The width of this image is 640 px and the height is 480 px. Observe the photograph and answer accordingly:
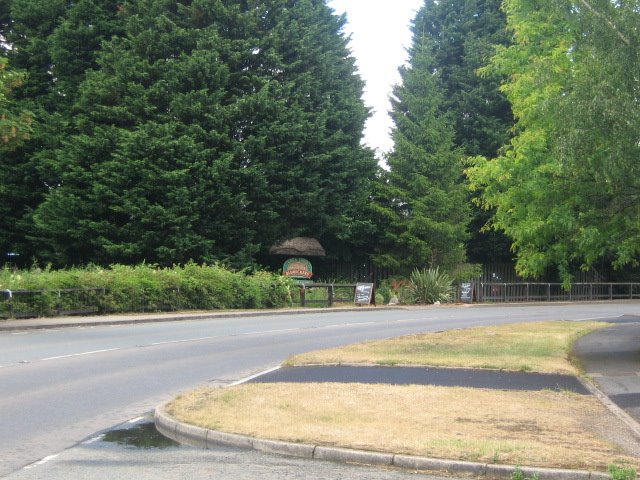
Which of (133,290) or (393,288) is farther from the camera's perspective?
(393,288)

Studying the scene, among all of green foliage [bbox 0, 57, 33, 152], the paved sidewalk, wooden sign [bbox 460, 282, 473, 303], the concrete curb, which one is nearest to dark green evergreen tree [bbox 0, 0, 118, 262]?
green foliage [bbox 0, 57, 33, 152]

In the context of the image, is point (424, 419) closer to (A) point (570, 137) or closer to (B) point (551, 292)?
(A) point (570, 137)

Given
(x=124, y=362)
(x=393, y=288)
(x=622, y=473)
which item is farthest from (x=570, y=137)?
(x=393, y=288)

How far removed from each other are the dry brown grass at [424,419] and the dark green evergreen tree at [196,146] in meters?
24.8

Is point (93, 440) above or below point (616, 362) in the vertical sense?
below

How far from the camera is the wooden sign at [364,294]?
38.3 m

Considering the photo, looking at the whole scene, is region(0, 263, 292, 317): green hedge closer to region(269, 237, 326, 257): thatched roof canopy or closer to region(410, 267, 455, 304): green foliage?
region(269, 237, 326, 257): thatched roof canopy

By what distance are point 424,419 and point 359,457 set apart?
6.35 feet

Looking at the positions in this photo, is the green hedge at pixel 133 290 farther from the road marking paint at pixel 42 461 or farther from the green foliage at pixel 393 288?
the road marking paint at pixel 42 461

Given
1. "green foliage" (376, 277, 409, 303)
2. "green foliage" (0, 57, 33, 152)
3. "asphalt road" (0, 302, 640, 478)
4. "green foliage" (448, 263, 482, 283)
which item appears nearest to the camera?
"asphalt road" (0, 302, 640, 478)

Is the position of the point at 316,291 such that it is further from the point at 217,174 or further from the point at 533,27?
the point at 533,27

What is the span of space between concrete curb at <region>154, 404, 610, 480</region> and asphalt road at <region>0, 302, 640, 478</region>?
1.08m

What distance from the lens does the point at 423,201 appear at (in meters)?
43.4

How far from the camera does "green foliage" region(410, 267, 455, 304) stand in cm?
3997
